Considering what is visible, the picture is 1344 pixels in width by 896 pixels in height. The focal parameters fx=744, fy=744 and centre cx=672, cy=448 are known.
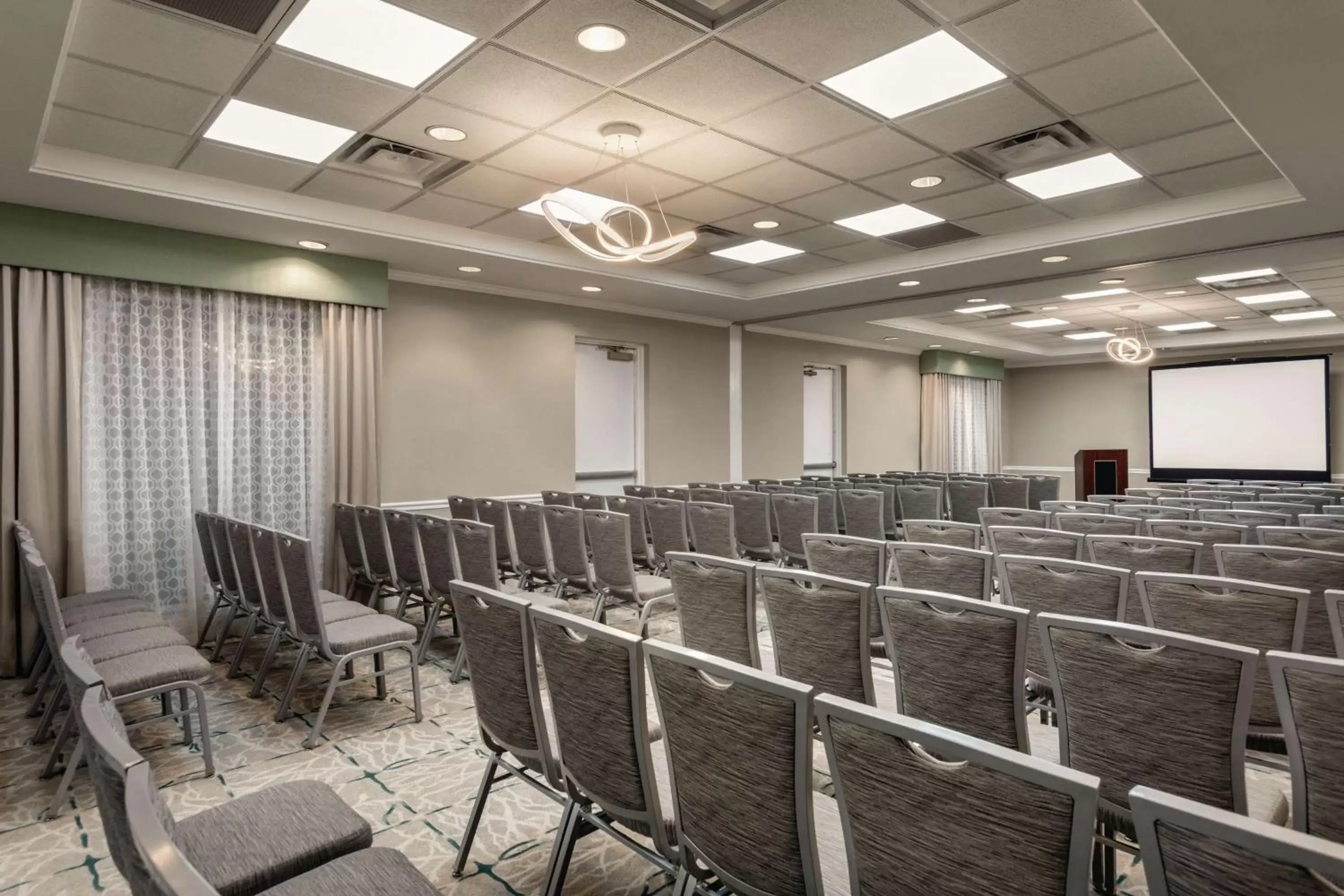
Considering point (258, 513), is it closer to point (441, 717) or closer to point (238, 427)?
point (238, 427)

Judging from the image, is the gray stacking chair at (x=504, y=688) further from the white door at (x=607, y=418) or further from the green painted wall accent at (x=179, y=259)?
the white door at (x=607, y=418)

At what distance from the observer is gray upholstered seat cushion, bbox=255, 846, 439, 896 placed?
149 centimetres

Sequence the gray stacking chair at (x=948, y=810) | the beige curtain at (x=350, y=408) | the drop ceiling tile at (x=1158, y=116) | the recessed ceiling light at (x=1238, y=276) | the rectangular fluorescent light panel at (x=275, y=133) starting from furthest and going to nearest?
the recessed ceiling light at (x=1238, y=276)
the beige curtain at (x=350, y=408)
the rectangular fluorescent light panel at (x=275, y=133)
the drop ceiling tile at (x=1158, y=116)
the gray stacking chair at (x=948, y=810)

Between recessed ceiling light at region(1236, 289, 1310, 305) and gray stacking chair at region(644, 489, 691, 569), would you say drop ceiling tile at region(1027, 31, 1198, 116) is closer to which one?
gray stacking chair at region(644, 489, 691, 569)

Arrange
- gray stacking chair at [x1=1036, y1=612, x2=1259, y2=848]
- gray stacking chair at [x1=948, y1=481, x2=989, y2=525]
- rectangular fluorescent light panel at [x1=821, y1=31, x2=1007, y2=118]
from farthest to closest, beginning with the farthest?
gray stacking chair at [x1=948, y1=481, x2=989, y2=525] → rectangular fluorescent light panel at [x1=821, y1=31, x2=1007, y2=118] → gray stacking chair at [x1=1036, y1=612, x2=1259, y2=848]

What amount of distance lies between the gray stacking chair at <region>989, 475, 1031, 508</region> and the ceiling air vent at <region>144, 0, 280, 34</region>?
774 centimetres

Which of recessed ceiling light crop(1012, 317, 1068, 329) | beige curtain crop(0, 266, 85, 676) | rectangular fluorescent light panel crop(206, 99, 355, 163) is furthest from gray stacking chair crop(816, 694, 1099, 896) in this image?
recessed ceiling light crop(1012, 317, 1068, 329)

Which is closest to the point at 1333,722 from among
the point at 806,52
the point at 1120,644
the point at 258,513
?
the point at 1120,644

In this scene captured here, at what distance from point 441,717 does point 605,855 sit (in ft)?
4.98

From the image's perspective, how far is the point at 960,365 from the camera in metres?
13.7

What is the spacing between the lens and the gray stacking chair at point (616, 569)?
436 cm

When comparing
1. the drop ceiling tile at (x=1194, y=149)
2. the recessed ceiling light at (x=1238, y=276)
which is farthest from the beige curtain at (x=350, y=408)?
the recessed ceiling light at (x=1238, y=276)

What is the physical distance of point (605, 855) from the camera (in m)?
2.41

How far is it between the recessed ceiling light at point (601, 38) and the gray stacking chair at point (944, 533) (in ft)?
9.00
